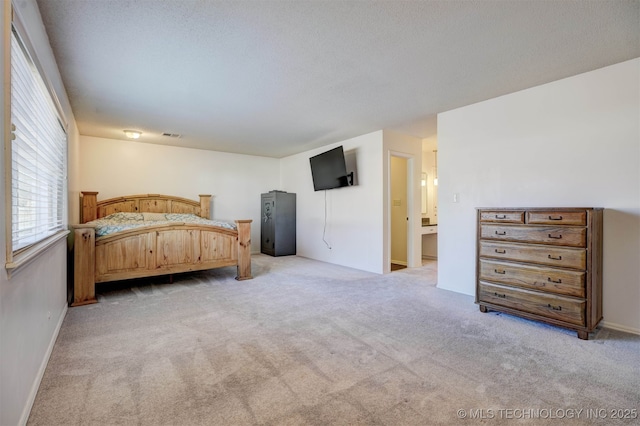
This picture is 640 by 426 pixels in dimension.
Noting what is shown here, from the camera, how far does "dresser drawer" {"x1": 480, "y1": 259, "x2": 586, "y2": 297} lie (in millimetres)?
2426

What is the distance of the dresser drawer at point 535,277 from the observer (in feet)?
7.96

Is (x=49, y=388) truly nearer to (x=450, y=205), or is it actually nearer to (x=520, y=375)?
(x=520, y=375)

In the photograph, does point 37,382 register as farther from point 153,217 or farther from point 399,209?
point 399,209

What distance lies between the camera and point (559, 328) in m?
2.59

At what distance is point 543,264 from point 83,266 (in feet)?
15.3

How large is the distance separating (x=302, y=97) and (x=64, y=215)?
2.87 m

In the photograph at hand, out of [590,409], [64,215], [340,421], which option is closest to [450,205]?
[590,409]

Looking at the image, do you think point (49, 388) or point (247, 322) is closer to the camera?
point (49, 388)

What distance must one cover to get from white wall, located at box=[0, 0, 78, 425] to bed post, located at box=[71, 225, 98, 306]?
0.85m

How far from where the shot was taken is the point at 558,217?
253 centimetres

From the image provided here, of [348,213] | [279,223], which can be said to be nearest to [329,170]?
[348,213]

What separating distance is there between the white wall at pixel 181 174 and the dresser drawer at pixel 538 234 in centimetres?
520

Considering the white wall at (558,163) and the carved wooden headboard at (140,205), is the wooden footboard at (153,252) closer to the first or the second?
the carved wooden headboard at (140,205)

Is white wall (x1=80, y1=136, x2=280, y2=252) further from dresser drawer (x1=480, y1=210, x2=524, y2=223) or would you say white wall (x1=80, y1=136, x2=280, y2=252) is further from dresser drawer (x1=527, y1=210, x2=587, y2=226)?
dresser drawer (x1=527, y1=210, x2=587, y2=226)
